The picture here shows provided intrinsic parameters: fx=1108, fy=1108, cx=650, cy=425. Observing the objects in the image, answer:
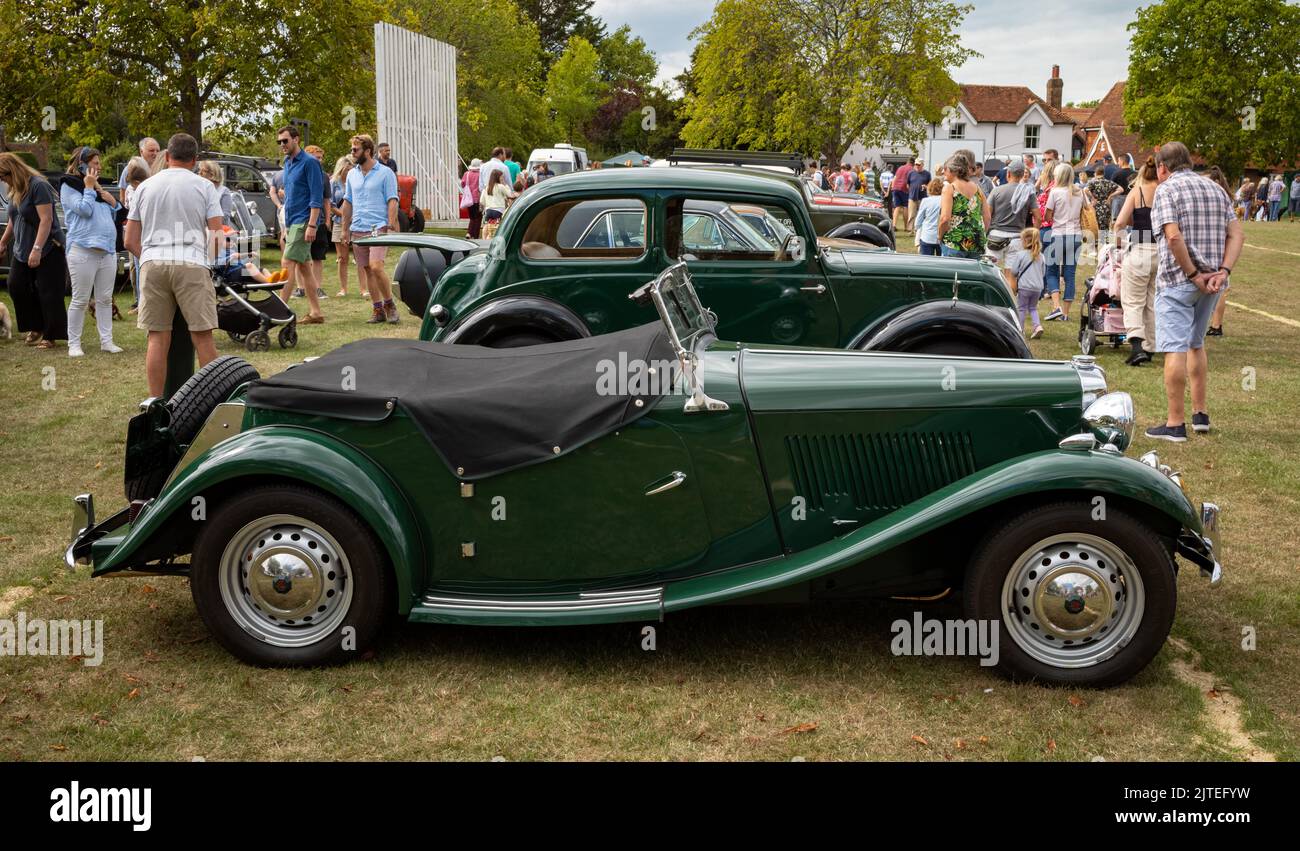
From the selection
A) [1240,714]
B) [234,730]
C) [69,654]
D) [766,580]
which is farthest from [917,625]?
[69,654]

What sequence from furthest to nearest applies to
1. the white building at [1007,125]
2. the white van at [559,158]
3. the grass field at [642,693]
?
the white building at [1007,125], the white van at [559,158], the grass field at [642,693]

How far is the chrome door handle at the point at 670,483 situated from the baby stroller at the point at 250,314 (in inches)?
309

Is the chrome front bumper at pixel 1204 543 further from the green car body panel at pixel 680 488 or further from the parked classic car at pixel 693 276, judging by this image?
the parked classic car at pixel 693 276

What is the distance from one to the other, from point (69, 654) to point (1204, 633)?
4.72 metres

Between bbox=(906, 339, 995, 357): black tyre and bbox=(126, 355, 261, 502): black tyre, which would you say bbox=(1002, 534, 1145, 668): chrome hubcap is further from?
bbox=(906, 339, 995, 357): black tyre

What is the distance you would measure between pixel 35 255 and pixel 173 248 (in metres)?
4.26

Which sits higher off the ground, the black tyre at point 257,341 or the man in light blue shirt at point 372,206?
the man in light blue shirt at point 372,206

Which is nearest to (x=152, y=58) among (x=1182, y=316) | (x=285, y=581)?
(x=1182, y=316)

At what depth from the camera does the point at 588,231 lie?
7828 millimetres

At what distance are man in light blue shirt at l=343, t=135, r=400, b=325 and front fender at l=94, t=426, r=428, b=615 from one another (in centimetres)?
883

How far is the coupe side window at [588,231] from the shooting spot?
25.2 feet

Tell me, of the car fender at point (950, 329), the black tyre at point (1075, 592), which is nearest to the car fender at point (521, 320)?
the car fender at point (950, 329)

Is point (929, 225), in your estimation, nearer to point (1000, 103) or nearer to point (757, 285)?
point (757, 285)

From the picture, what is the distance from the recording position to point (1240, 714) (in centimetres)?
400
